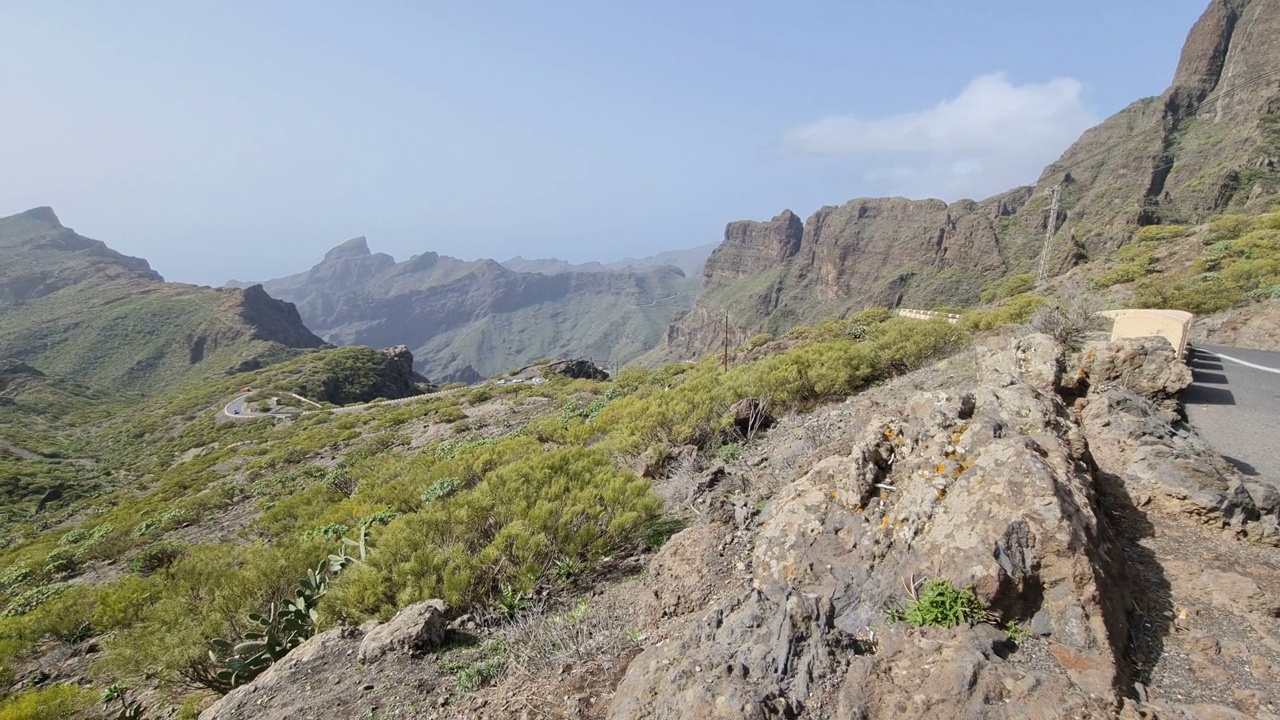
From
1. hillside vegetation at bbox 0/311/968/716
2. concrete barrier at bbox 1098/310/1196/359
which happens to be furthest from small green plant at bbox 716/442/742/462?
concrete barrier at bbox 1098/310/1196/359

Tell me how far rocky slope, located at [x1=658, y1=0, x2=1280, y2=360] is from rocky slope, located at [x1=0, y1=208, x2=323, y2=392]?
109m

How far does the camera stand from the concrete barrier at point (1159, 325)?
336 inches

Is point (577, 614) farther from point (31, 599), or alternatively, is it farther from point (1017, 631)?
point (31, 599)

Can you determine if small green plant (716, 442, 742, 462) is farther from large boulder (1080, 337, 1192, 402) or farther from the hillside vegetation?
large boulder (1080, 337, 1192, 402)

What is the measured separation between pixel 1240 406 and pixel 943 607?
Result: 342 inches

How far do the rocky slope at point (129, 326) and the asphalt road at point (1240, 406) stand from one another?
103m

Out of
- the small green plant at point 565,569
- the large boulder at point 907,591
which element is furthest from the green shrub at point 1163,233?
the small green plant at point 565,569

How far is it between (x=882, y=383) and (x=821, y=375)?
159 cm

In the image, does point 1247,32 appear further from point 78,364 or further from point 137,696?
point 78,364

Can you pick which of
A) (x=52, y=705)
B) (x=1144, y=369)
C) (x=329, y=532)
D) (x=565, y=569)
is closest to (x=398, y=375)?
(x=329, y=532)

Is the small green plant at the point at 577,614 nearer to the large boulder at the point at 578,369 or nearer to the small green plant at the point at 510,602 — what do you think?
the small green plant at the point at 510,602

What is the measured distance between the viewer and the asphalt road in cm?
579

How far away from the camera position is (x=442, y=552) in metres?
5.49

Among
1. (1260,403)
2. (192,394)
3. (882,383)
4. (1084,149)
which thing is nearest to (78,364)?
(192,394)
